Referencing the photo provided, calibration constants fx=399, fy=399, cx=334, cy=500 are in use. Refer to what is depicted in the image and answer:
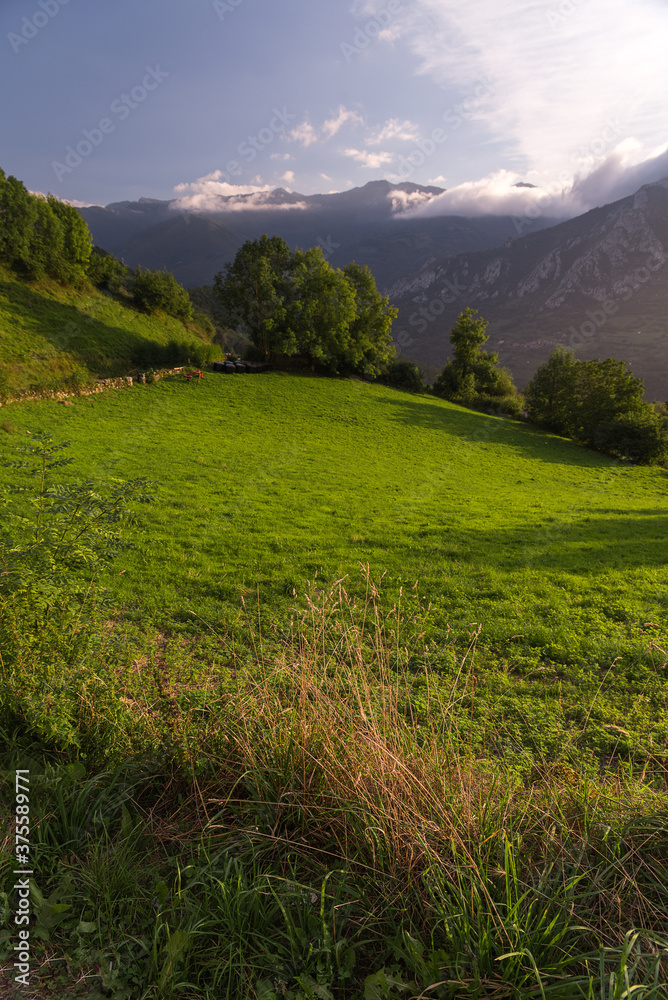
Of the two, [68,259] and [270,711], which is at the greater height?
[68,259]

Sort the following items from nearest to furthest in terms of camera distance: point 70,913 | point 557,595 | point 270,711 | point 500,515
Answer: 1. point 70,913
2. point 270,711
3. point 557,595
4. point 500,515

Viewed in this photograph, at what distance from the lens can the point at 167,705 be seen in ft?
14.1

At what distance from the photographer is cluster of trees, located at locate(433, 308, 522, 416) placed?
52.8 meters

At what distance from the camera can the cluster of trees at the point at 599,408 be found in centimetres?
3819

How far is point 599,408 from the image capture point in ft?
143

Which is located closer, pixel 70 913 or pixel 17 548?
pixel 70 913

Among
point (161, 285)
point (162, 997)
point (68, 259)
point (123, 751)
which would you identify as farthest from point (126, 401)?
point (162, 997)

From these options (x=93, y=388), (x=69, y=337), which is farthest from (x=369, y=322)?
(x=93, y=388)

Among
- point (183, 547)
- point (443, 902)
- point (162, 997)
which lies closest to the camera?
point (162, 997)

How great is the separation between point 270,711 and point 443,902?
174 centimetres

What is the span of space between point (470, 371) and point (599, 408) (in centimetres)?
1643

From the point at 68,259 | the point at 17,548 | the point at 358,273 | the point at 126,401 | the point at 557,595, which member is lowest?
the point at 557,595

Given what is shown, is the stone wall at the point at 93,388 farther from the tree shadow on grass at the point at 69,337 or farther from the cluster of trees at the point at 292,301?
the cluster of trees at the point at 292,301

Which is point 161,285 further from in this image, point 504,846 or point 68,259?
point 504,846
